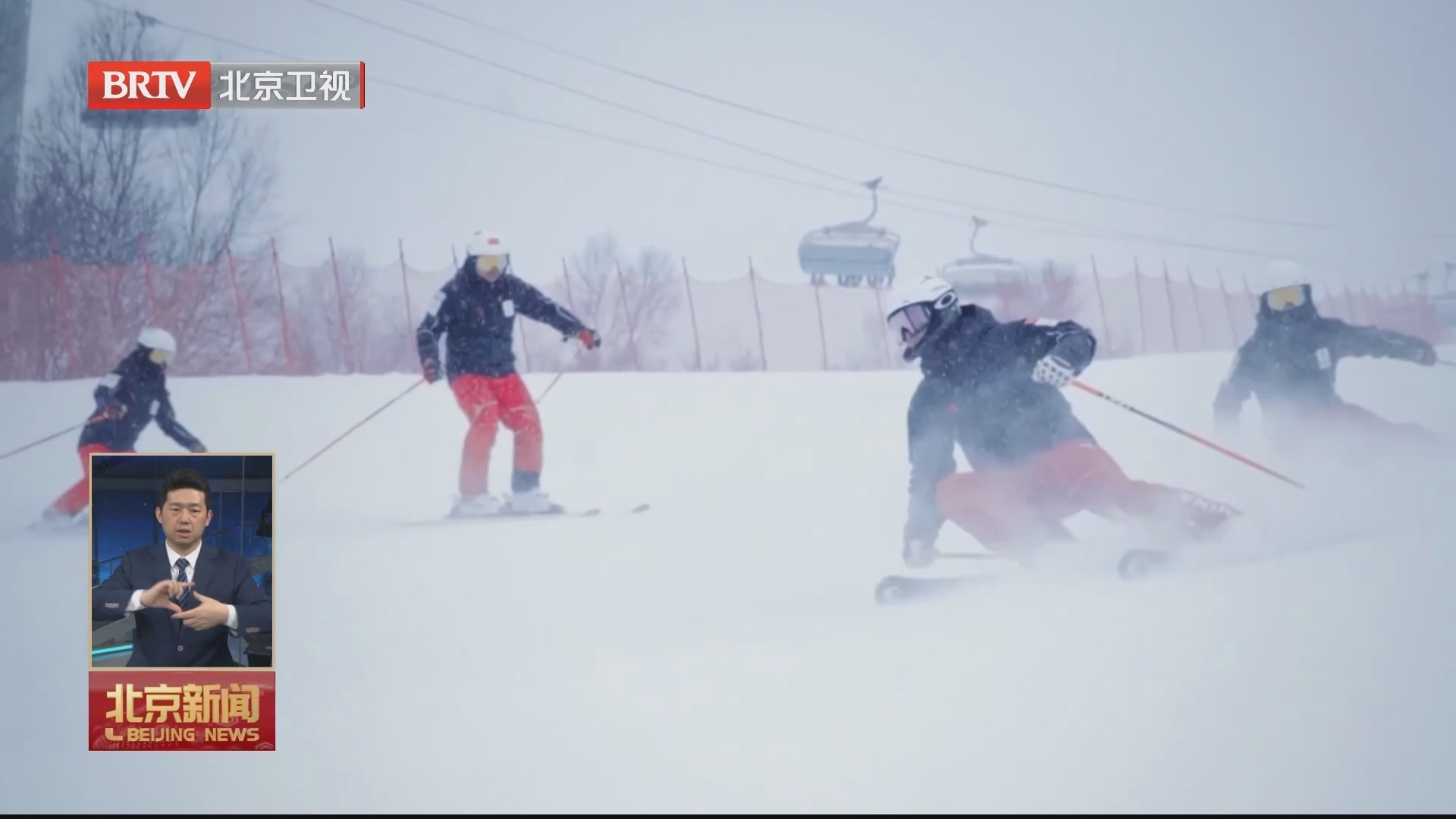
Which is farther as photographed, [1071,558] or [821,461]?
[821,461]

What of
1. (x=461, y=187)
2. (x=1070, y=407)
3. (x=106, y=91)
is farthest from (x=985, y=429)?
(x=106, y=91)

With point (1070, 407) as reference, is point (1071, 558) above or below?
below

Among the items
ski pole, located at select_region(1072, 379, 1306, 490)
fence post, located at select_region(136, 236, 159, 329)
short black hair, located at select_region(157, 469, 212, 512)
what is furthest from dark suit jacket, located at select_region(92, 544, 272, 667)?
ski pole, located at select_region(1072, 379, 1306, 490)

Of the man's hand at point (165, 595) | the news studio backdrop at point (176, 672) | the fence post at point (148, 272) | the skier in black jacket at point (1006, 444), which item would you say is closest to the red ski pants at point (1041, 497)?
the skier in black jacket at point (1006, 444)

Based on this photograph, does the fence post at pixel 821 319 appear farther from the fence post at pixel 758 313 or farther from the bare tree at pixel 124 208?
the bare tree at pixel 124 208

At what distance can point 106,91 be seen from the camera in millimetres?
3207

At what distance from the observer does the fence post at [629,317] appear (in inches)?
126

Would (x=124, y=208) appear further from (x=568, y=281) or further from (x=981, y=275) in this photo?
(x=981, y=275)

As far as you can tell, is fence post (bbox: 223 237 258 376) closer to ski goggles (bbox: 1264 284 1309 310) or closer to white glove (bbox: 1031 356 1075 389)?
white glove (bbox: 1031 356 1075 389)

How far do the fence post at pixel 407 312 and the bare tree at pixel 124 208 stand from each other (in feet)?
1.42

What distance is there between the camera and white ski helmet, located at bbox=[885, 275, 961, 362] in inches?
116

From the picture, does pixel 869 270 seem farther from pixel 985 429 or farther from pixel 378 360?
pixel 378 360

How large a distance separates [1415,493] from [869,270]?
5.52 ft

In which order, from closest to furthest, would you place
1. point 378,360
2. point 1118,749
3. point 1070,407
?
1. point 1118,749
2. point 1070,407
3. point 378,360
